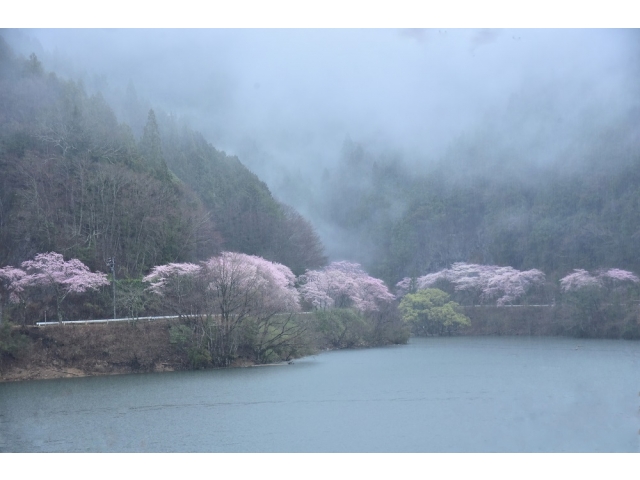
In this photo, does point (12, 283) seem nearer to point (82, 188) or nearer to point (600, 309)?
point (82, 188)

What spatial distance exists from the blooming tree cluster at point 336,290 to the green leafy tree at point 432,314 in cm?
416

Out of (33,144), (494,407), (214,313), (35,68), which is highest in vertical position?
(35,68)

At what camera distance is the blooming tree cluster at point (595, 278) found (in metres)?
60.1

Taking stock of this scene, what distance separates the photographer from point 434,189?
311 feet

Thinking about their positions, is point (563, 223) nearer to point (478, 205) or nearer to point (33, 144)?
point (478, 205)

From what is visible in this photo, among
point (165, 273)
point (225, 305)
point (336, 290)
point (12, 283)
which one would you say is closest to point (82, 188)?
point (165, 273)

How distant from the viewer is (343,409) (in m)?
25.0

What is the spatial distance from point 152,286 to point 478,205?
56.0m

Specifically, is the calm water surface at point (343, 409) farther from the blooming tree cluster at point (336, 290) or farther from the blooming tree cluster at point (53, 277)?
the blooming tree cluster at point (336, 290)

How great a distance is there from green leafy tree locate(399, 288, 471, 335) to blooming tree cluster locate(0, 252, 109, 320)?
3265 centimetres

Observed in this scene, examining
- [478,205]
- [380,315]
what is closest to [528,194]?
[478,205]

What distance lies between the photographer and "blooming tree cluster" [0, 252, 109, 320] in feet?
127

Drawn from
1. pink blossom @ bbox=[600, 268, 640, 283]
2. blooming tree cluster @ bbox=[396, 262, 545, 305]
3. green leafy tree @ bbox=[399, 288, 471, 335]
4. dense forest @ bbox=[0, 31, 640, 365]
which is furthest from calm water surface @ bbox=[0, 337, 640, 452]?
blooming tree cluster @ bbox=[396, 262, 545, 305]

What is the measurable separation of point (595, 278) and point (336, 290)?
22380 millimetres
